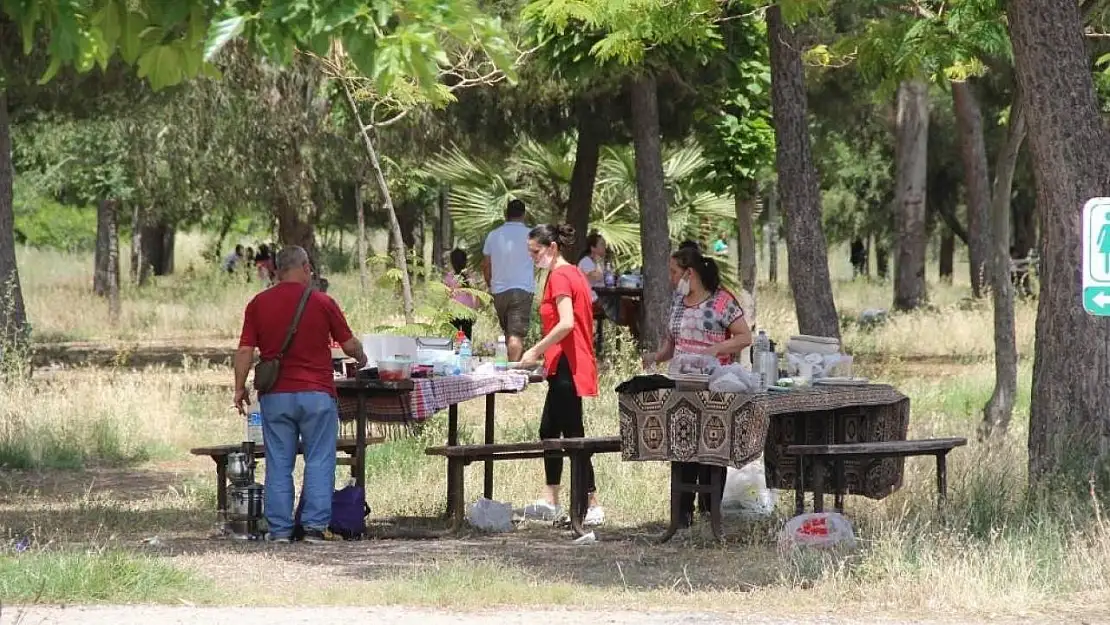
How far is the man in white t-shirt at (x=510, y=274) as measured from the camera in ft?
55.7

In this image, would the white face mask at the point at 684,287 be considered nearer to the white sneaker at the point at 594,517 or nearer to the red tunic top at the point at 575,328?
the red tunic top at the point at 575,328

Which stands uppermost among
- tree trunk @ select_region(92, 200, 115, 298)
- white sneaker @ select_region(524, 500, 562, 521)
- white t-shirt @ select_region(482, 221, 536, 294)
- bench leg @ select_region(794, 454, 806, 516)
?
tree trunk @ select_region(92, 200, 115, 298)

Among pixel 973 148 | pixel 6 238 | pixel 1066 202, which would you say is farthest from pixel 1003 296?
pixel 973 148

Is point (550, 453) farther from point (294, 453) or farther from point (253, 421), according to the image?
point (253, 421)

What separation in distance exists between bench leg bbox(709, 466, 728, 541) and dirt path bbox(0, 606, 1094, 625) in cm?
247

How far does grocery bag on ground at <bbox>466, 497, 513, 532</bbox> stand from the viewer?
35.8 ft

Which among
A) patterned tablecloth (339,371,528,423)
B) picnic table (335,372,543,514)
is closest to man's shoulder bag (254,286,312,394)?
picnic table (335,372,543,514)

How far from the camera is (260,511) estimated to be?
34.8 feet

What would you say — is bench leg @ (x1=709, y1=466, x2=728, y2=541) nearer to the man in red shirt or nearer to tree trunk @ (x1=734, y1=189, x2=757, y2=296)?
the man in red shirt

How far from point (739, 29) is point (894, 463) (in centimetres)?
843

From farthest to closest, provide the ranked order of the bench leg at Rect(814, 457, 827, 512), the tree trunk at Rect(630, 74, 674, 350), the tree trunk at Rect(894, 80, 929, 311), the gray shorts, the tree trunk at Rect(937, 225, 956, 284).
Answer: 1. the tree trunk at Rect(937, 225, 956, 284)
2. the tree trunk at Rect(894, 80, 929, 311)
3. the tree trunk at Rect(630, 74, 674, 350)
4. the gray shorts
5. the bench leg at Rect(814, 457, 827, 512)

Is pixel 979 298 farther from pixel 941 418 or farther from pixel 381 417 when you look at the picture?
pixel 381 417

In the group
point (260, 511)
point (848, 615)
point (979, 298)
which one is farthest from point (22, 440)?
point (979, 298)

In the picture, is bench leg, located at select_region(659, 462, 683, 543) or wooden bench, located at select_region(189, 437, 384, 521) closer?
bench leg, located at select_region(659, 462, 683, 543)
